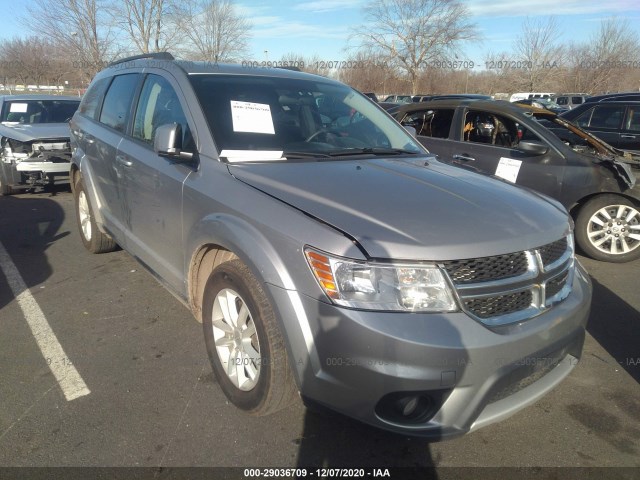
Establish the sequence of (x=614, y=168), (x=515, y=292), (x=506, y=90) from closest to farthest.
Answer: (x=515, y=292) → (x=614, y=168) → (x=506, y=90)

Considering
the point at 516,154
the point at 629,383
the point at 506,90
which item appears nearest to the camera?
the point at 629,383

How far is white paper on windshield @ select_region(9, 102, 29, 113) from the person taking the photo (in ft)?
28.2

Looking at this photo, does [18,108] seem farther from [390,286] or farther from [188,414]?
[390,286]

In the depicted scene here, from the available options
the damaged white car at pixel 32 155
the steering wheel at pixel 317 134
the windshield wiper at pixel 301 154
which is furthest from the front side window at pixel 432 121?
the damaged white car at pixel 32 155

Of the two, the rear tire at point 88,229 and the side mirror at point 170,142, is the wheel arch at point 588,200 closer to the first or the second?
the side mirror at point 170,142

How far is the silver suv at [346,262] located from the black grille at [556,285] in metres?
0.01

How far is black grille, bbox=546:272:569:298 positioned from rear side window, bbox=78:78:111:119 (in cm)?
417

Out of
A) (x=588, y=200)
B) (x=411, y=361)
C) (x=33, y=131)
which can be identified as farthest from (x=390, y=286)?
(x=33, y=131)

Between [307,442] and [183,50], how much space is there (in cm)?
2137

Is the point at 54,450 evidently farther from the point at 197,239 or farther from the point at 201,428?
the point at 197,239

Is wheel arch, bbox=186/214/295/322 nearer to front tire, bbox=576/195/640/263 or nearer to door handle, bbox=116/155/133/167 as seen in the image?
door handle, bbox=116/155/133/167

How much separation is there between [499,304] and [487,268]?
0.18 meters

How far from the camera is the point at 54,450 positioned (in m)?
2.40

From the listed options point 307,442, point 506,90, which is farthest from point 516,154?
point 506,90
